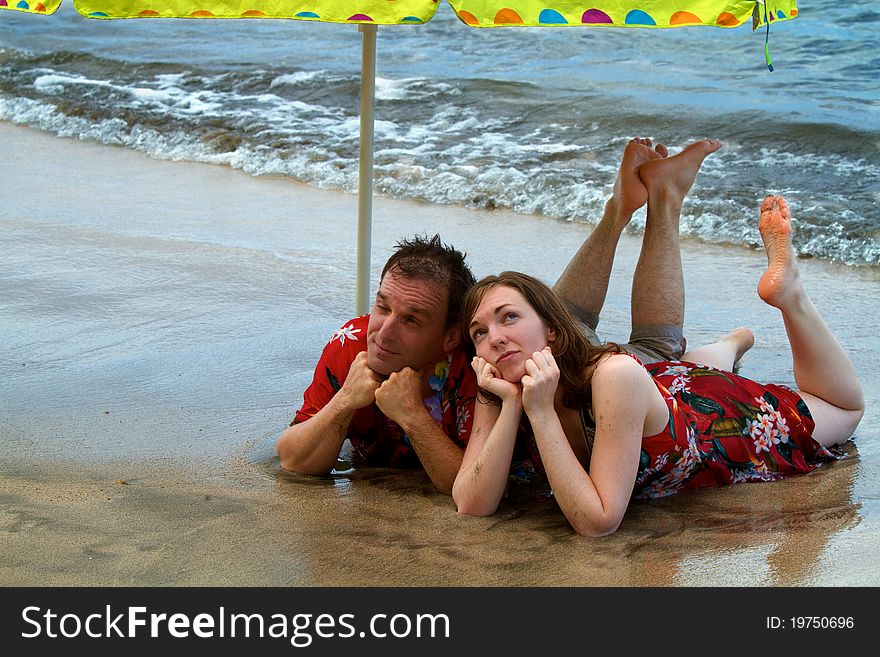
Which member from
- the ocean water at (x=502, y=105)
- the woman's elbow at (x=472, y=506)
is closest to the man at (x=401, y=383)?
the woman's elbow at (x=472, y=506)

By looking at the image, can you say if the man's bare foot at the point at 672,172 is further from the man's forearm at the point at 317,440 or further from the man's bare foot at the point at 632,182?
the man's forearm at the point at 317,440

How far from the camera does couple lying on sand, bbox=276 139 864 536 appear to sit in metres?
2.96

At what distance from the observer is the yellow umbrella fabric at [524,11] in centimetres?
271

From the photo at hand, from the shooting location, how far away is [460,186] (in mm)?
8414

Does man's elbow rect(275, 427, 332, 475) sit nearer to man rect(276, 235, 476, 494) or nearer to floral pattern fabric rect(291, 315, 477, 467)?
man rect(276, 235, 476, 494)

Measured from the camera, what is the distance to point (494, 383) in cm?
300

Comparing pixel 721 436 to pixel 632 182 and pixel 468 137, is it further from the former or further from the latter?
pixel 468 137

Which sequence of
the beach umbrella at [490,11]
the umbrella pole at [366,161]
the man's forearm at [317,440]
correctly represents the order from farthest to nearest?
the umbrella pole at [366,161] → the man's forearm at [317,440] → the beach umbrella at [490,11]

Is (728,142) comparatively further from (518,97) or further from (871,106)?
(518,97)

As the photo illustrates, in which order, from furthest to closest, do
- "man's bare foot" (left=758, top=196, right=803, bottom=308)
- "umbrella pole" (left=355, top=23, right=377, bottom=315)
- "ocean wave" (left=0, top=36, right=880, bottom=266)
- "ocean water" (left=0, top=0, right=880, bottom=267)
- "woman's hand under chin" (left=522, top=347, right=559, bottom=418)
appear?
"ocean water" (left=0, top=0, right=880, bottom=267) → "ocean wave" (left=0, top=36, right=880, bottom=266) → "umbrella pole" (left=355, top=23, right=377, bottom=315) → "man's bare foot" (left=758, top=196, right=803, bottom=308) → "woman's hand under chin" (left=522, top=347, right=559, bottom=418)

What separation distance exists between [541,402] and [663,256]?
65.0 inches

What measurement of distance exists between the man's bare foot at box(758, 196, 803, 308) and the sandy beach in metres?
0.61

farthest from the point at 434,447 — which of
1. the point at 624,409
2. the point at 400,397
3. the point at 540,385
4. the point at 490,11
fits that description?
the point at 490,11

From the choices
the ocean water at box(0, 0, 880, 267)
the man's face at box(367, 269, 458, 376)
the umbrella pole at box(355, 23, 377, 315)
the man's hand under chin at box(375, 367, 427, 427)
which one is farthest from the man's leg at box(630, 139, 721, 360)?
the ocean water at box(0, 0, 880, 267)
